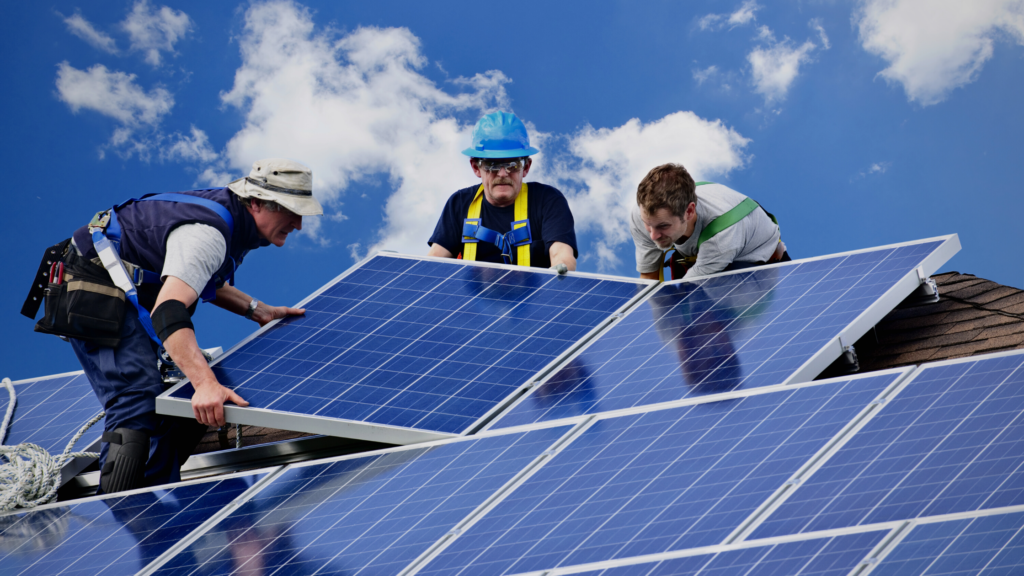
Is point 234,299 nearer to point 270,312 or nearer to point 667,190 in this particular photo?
point 270,312

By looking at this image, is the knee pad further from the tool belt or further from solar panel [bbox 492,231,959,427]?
solar panel [bbox 492,231,959,427]

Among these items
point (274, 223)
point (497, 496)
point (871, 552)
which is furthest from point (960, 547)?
point (274, 223)

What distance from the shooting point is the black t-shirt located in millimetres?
8828

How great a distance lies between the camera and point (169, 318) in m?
6.45

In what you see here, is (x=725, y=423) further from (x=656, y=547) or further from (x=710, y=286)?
(x=710, y=286)

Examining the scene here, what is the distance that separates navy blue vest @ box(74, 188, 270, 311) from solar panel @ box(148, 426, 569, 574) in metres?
2.04

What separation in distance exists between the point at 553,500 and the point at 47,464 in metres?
3.83

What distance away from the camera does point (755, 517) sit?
172 inches

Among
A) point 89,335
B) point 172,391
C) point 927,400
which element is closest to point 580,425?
point 927,400

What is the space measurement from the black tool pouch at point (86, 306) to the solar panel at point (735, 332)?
9.76 ft

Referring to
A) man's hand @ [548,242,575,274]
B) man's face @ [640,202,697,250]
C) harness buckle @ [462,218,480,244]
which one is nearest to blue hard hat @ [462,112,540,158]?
harness buckle @ [462,218,480,244]

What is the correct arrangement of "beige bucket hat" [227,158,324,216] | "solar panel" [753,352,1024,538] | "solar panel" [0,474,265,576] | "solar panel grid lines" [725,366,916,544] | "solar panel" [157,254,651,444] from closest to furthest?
"solar panel" [753,352,1024,538], "solar panel grid lines" [725,366,916,544], "solar panel" [0,474,265,576], "solar panel" [157,254,651,444], "beige bucket hat" [227,158,324,216]

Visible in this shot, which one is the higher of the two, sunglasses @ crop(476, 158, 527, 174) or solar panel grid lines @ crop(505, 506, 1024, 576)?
sunglasses @ crop(476, 158, 527, 174)

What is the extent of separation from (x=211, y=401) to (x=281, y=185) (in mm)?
1721
